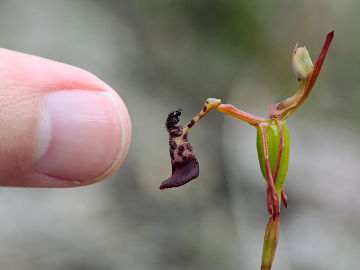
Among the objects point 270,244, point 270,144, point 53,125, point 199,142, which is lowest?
point 270,244

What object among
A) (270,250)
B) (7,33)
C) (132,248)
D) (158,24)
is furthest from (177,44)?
(270,250)

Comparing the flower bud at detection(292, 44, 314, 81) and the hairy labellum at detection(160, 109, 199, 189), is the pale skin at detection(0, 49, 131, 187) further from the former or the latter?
the flower bud at detection(292, 44, 314, 81)

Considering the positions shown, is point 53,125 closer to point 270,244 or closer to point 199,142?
point 270,244

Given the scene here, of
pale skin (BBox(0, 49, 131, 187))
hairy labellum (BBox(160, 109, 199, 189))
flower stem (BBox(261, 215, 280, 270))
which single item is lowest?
flower stem (BBox(261, 215, 280, 270))

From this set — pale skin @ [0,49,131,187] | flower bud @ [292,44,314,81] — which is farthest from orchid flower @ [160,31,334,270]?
pale skin @ [0,49,131,187]

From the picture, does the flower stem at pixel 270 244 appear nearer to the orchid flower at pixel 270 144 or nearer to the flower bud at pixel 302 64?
the orchid flower at pixel 270 144

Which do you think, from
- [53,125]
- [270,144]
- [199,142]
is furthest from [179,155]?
[199,142]
